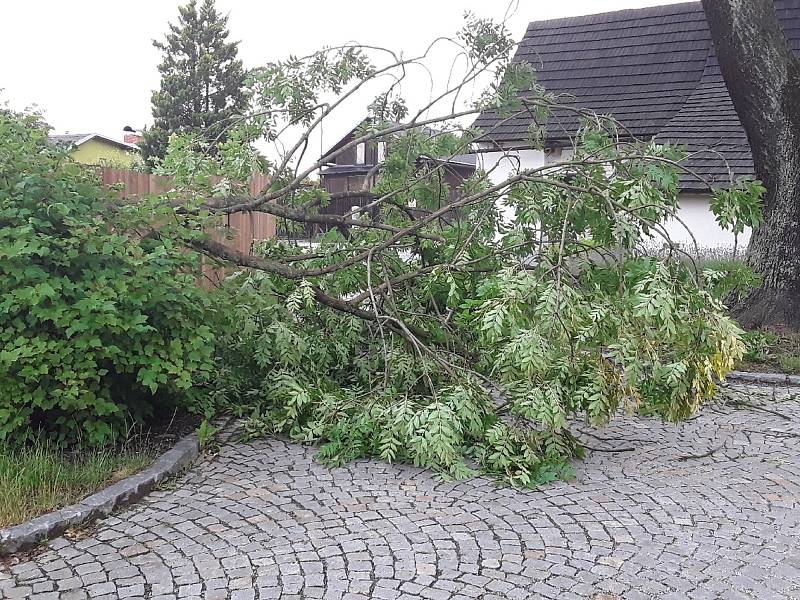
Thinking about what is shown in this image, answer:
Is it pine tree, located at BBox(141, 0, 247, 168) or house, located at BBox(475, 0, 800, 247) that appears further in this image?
pine tree, located at BBox(141, 0, 247, 168)

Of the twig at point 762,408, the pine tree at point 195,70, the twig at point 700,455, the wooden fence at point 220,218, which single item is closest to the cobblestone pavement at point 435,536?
the twig at point 700,455

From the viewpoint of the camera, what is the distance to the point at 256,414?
593 cm

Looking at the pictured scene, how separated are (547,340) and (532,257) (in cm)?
114

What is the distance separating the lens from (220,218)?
5.83 metres

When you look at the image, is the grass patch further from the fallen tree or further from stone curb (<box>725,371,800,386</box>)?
stone curb (<box>725,371,800,386</box>)

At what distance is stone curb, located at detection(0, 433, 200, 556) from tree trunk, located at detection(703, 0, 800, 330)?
7.43 m

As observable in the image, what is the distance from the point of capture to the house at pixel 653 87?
14.6 meters

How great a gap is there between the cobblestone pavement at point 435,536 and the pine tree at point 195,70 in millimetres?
39880

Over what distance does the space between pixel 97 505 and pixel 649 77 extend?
1616 centimetres

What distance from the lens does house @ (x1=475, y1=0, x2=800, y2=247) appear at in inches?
573

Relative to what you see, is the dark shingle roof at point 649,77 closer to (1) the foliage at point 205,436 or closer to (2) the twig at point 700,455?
(2) the twig at point 700,455

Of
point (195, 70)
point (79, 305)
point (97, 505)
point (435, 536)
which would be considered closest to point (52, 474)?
point (97, 505)

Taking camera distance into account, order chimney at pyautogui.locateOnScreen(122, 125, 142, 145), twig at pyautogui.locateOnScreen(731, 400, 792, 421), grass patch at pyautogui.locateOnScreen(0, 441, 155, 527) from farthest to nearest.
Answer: chimney at pyautogui.locateOnScreen(122, 125, 142, 145)
twig at pyautogui.locateOnScreen(731, 400, 792, 421)
grass patch at pyautogui.locateOnScreen(0, 441, 155, 527)

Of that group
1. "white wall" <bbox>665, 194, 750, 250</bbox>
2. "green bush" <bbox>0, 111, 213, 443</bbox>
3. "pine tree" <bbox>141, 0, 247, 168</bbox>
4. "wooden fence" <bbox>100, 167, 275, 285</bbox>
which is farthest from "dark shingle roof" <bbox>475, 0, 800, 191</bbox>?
"pine tree" <bbox>141, 0, 247, 168</bbox>
